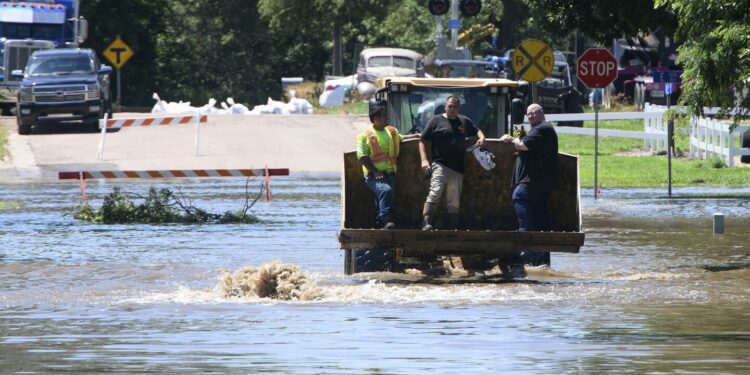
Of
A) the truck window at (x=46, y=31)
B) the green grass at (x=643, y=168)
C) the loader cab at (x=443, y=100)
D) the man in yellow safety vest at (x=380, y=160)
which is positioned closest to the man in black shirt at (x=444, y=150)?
the man in yellow safety vest at (x=380, y=160)

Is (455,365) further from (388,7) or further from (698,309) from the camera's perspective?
(388,7)

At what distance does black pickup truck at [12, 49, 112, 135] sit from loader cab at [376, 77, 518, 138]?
80.0 feet

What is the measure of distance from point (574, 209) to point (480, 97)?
2508 millimetres

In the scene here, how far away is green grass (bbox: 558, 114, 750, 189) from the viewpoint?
31.8 metres

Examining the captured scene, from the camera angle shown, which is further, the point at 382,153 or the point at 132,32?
the point at 132,32

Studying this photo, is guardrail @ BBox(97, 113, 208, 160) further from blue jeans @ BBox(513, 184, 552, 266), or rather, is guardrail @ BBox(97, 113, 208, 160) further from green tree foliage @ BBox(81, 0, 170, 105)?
green tree foliage @ BBox(81, 0, 170, 105)

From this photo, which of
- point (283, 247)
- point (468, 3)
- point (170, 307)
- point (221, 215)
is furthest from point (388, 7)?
point (170, 307)

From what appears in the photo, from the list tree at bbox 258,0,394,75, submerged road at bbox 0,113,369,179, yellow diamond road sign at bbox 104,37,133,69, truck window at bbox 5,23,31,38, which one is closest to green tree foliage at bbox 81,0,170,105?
tree at bbox 258,0,394,75

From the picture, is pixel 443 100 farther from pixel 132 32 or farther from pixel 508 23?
pixel 132 32

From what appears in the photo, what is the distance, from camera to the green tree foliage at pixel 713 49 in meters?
17.7

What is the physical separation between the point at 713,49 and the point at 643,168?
16649mm

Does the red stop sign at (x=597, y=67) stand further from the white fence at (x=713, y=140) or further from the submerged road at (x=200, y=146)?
the submerged road at (x=200, y=146)

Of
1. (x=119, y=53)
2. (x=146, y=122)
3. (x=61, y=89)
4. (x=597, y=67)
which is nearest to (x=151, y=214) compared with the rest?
(x=597, y=67)

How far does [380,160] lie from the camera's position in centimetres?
1606
